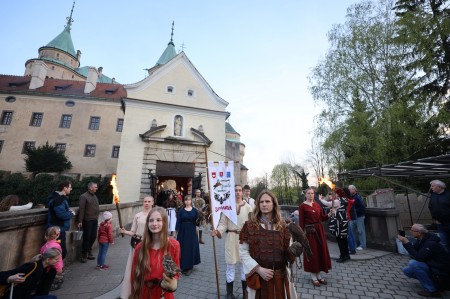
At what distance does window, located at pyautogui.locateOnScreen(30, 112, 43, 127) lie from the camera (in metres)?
33.2

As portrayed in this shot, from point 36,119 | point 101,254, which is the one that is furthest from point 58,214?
point 36,119

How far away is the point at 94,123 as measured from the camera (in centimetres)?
3472

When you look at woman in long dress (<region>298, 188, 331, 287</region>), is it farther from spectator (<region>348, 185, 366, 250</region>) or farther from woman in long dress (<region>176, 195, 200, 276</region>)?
spectator (<region>348, 185, 366, 250</region>)

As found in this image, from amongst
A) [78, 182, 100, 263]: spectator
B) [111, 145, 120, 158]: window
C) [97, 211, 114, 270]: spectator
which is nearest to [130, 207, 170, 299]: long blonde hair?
[97, 211, 114, 270]: spectator

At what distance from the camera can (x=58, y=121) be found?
33.8 metres

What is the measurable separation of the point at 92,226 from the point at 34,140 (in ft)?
116

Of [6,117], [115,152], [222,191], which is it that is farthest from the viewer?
[115,152]

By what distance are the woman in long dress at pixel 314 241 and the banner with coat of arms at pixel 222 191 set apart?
1989 millimetres

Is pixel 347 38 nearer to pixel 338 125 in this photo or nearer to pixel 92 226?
pixel 338 125

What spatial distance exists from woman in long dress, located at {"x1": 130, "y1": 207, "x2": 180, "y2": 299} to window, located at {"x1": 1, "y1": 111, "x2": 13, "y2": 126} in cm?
4346

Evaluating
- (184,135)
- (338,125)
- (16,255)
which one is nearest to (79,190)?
(184,135)

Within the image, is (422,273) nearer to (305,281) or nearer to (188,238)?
(305,281)

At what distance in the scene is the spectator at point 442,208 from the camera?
5309mm

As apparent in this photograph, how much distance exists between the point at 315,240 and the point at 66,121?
3961cm
